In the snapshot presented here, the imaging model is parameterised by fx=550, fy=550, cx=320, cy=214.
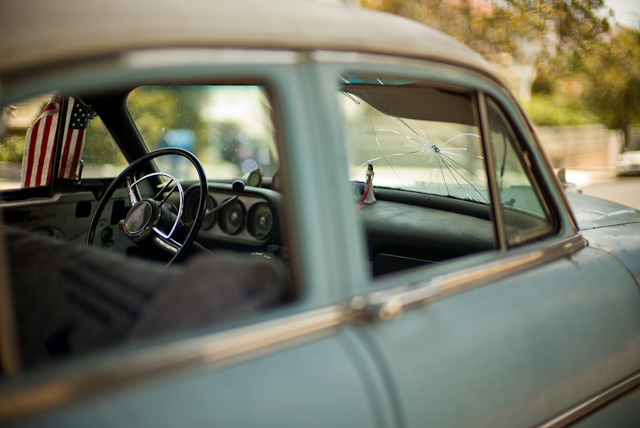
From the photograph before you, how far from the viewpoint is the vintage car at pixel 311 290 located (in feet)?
3.06

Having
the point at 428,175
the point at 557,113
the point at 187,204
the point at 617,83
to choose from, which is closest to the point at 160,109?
the point at 187,204

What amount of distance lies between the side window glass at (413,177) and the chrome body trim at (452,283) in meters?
0.52

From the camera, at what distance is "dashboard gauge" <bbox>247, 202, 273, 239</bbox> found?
3.08 m

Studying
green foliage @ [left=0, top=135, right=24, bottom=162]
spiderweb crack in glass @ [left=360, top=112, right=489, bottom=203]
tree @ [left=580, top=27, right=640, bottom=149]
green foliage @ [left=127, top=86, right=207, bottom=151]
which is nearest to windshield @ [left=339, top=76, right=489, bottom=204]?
spiderweb crack in glass @ [left=360, top=112, right=489, bottom=203]

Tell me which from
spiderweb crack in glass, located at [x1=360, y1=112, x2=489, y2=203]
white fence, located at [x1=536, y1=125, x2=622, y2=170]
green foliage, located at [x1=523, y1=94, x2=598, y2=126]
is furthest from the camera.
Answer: green foliage, located at [x1=523, y1=94, x2=598, y2=126]

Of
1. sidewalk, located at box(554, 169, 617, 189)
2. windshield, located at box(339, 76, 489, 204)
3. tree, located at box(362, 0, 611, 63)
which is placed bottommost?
sidewalk, located at box(554, 169, 617, 189)

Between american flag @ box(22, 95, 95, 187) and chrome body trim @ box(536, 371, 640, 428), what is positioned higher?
american flag @ box(22, 95, 95, 187)

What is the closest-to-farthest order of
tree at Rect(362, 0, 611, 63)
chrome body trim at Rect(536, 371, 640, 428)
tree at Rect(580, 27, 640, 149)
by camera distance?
chrome body trim at Rect(536, 371, 640, 428)
tree at Rect(362, 0, 611, 63)
tree at Rect(580, 27, 640, 149)

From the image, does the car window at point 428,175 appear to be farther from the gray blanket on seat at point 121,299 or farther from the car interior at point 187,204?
the gray blanket on seat at point 121,299

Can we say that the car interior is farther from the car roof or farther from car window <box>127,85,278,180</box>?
the car roof

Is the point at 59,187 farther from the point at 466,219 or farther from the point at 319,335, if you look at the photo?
the point at 319,335

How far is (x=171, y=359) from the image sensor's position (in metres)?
0.95

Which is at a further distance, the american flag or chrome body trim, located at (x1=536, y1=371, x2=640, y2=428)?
the american flag

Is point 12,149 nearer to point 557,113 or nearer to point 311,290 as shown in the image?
point 311,290
